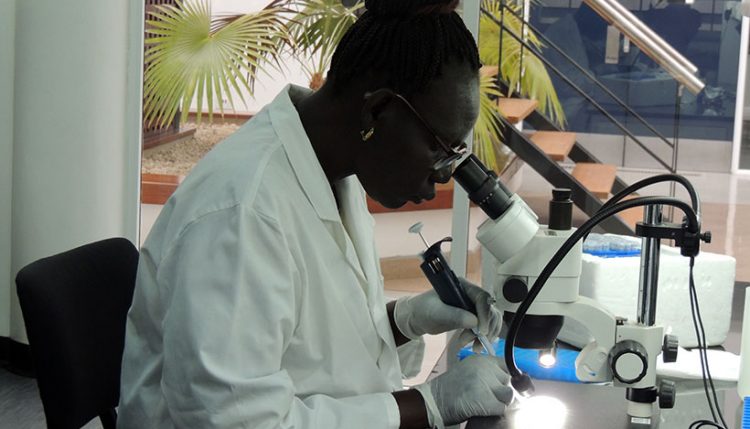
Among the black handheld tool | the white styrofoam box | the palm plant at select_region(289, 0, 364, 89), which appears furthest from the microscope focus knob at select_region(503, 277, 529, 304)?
the palm plant at select_region(289, 0, 364, 89)

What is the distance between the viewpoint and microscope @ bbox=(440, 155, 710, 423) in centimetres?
139

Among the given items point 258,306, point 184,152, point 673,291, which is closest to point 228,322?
point 258,306

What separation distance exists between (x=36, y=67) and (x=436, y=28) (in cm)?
267

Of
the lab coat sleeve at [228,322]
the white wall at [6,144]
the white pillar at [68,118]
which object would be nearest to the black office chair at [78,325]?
the lab coat sleeve at [228,322]

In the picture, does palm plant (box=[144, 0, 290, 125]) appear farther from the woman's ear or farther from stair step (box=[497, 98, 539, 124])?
the woman's ear

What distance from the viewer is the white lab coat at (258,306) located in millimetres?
1208

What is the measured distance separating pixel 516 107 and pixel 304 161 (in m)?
2.29

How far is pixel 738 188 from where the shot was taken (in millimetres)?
3529

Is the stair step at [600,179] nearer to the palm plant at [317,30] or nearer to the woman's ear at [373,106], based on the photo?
the palm plant at [317,30]

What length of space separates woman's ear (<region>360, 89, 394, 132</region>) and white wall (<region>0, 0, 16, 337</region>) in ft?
9.17

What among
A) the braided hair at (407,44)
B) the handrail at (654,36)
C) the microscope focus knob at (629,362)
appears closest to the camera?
the braided hair at (407,44)

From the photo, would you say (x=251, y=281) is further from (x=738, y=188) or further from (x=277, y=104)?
(x=738, y=188)

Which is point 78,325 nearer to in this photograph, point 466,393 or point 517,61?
point 466,393

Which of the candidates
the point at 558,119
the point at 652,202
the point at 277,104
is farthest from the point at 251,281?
the point at 558,119
